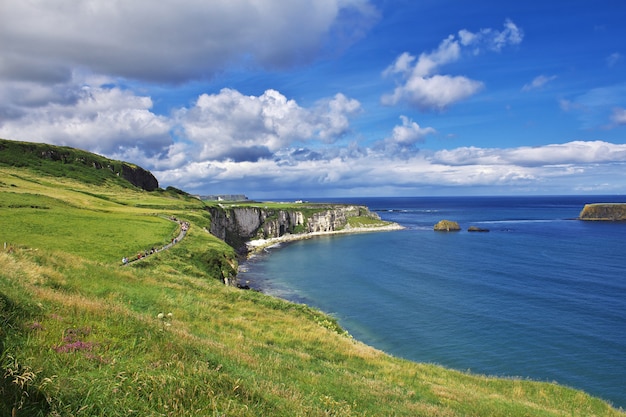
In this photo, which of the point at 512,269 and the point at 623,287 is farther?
the point at 512,269

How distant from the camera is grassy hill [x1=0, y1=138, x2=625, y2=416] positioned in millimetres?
Answer: 7707

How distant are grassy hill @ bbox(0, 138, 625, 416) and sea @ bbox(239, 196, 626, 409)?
1289 cm

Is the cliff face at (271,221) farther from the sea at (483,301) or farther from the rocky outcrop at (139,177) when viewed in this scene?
the rocky outcrop at (139,177)

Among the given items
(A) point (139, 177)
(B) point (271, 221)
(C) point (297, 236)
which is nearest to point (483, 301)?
(B) point (271, 221)

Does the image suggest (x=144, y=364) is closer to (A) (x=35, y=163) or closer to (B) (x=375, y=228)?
(A) (x=35, y=163)

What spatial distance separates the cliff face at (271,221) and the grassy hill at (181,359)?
71.7m

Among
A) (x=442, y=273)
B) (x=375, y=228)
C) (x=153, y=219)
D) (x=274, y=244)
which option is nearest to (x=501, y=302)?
(x=442, y=273)

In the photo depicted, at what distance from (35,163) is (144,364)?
14501 centimetres

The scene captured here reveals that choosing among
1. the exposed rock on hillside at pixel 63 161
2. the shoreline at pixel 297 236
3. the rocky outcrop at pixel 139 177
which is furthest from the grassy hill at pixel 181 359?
the rocky outcrop at pixel 139 177

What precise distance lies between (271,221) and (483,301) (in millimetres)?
102162

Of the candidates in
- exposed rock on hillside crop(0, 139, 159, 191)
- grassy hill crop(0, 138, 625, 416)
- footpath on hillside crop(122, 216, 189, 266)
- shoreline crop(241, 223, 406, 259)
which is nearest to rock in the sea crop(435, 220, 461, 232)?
shoreline crop(241, 223, 406, 259)

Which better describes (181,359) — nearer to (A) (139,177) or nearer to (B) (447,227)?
(B) (447,227)

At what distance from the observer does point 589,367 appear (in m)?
36.1

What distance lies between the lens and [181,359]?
10211mm
